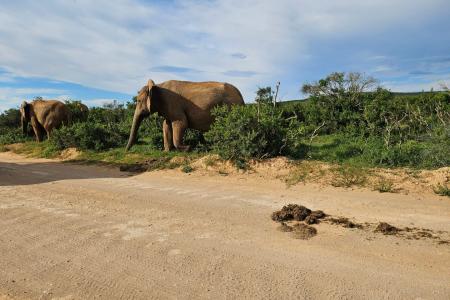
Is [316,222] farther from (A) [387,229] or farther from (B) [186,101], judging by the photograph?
(B) [186,101]

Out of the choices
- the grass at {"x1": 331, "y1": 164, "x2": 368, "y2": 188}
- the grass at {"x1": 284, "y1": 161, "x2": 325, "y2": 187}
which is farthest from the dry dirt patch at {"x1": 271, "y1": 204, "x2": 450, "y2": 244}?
the grass at {"x1": 284, "y1": 161, "x2": 325, "y2": 187}

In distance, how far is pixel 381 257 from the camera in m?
4.26

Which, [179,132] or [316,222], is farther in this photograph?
[179,132]

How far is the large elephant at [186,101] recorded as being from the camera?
12344 mm

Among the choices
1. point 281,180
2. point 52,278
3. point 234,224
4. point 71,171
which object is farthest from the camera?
point 71,171

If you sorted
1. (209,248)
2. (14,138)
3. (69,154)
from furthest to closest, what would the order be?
(14,138)
(69,154)
(209,248)

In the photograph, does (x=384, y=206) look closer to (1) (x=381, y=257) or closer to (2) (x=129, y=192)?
(1) (x=381, y=257)

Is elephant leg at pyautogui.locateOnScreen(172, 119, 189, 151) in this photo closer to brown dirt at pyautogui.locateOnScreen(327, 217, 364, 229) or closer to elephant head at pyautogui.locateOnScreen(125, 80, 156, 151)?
elephant head at pyautogui.locateOnScreen(125, 80, 156, 151)

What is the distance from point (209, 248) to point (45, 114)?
1680 centimetres

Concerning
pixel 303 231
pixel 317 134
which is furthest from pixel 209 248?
pixel 317 134

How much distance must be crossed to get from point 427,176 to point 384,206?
70.2 inches

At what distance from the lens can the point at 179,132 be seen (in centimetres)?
1230

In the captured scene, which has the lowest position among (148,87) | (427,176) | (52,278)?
(52,278)

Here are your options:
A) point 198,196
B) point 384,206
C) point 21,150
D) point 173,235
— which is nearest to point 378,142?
point 384,206
